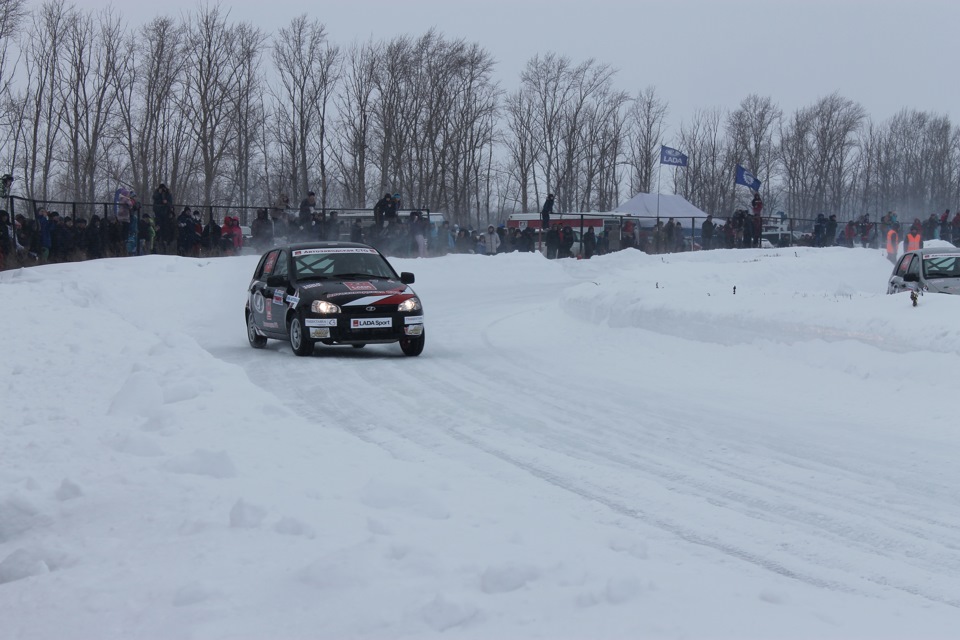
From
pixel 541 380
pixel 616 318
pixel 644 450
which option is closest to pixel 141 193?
pixel 616 318

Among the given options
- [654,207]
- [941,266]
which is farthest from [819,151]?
[941,266]

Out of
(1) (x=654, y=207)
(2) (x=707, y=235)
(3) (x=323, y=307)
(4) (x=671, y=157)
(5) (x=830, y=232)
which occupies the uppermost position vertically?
(4) (x=671, y=157)

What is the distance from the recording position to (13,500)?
220 inches

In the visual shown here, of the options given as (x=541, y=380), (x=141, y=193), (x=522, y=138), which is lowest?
(x=541, y=380)

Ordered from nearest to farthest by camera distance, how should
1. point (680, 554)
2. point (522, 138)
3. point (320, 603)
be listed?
1. point (320, 603)
2. point (680, 554)
3. point (522, 138)

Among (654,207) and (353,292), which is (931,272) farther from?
(654,207)

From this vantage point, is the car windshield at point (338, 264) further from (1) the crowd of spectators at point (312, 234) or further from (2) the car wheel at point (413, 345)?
(1) the crowd of spectators at point (312, 234)

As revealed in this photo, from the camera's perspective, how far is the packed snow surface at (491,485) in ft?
14.1

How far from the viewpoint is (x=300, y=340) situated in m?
13.4

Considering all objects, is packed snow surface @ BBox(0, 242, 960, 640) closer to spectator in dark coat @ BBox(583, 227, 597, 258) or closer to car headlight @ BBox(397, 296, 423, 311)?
car headlight @ BBox(397, 296, 423, 311)

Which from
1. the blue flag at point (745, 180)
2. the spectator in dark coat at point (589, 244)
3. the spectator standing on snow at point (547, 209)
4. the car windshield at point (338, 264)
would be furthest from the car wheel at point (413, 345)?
the blue flag at point (745, 180)

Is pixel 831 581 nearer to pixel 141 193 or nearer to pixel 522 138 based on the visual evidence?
pixel 141 193

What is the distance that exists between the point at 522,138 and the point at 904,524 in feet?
228

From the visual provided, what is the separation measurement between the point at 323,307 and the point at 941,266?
9663mm
